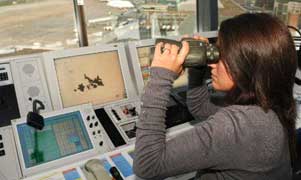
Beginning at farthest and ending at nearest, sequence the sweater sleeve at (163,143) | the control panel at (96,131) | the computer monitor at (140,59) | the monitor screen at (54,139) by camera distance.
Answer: the computer monitor at (140,59) < the control panel at (96,131) < the monitor screen at (54,139) < the sweater sleeve at (163,143)

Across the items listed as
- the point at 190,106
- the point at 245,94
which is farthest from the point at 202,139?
the point at 190,106

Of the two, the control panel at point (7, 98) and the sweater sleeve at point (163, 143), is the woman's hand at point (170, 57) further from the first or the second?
the control panel at point (7, 98)

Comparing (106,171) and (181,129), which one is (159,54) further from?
(181,129)

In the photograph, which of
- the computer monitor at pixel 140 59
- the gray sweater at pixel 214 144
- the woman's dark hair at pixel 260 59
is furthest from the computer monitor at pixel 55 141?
the woman's dark hair at pixel 260 59

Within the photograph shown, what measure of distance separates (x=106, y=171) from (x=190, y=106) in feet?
1.43

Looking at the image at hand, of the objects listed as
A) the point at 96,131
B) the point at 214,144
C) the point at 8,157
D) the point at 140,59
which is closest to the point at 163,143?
the point at 214,144

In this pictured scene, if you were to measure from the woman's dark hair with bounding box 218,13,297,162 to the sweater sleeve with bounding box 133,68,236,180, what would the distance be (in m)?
0.14

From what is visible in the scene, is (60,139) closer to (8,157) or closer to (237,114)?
(8,157)

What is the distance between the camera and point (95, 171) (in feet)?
3.58

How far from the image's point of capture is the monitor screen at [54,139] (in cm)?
117

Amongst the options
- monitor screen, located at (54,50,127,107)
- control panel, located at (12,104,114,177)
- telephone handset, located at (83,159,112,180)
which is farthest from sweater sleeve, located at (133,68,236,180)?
monitor screen, located at (54,50,127,107)

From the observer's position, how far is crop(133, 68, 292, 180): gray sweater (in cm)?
74

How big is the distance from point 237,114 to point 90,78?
0.87 metres

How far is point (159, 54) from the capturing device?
827 mm
